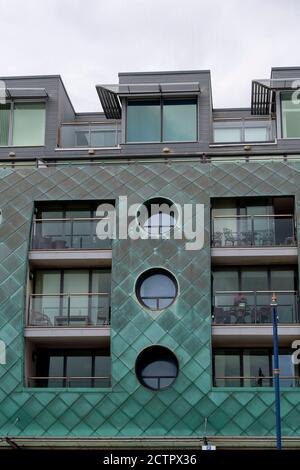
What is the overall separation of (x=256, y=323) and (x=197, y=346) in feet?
7.94

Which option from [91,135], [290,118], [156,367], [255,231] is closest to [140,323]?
[156,367]

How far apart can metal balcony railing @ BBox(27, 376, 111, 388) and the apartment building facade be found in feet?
0.20

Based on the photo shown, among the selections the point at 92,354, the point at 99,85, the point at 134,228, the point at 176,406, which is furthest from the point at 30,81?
the point at 176,406

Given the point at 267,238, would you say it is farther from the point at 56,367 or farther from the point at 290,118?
the point at 56,367

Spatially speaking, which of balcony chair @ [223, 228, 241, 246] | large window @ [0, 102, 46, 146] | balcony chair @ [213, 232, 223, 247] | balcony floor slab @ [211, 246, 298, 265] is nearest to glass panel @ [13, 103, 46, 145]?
large window @ [0, 102, 46, 146]

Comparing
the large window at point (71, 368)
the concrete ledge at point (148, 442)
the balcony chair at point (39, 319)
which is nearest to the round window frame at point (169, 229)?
A: the large window at point (71, 368)

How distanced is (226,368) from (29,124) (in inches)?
601

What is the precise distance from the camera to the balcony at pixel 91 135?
4559cm

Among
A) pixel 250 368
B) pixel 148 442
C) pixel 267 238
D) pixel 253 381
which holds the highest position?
→ pixel 267 238

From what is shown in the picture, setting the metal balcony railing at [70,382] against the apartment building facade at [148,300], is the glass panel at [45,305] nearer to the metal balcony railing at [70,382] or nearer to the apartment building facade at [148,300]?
the apartment building facade at [148,300]

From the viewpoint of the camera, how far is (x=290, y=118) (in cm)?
4353

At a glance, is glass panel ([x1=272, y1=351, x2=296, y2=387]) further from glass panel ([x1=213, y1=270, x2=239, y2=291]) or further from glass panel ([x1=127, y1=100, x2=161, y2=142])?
glass panel ([x1=127, y1=100, x2=161, y2=142])

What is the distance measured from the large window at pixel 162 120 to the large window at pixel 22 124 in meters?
4.17

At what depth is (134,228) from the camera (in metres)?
37.7
